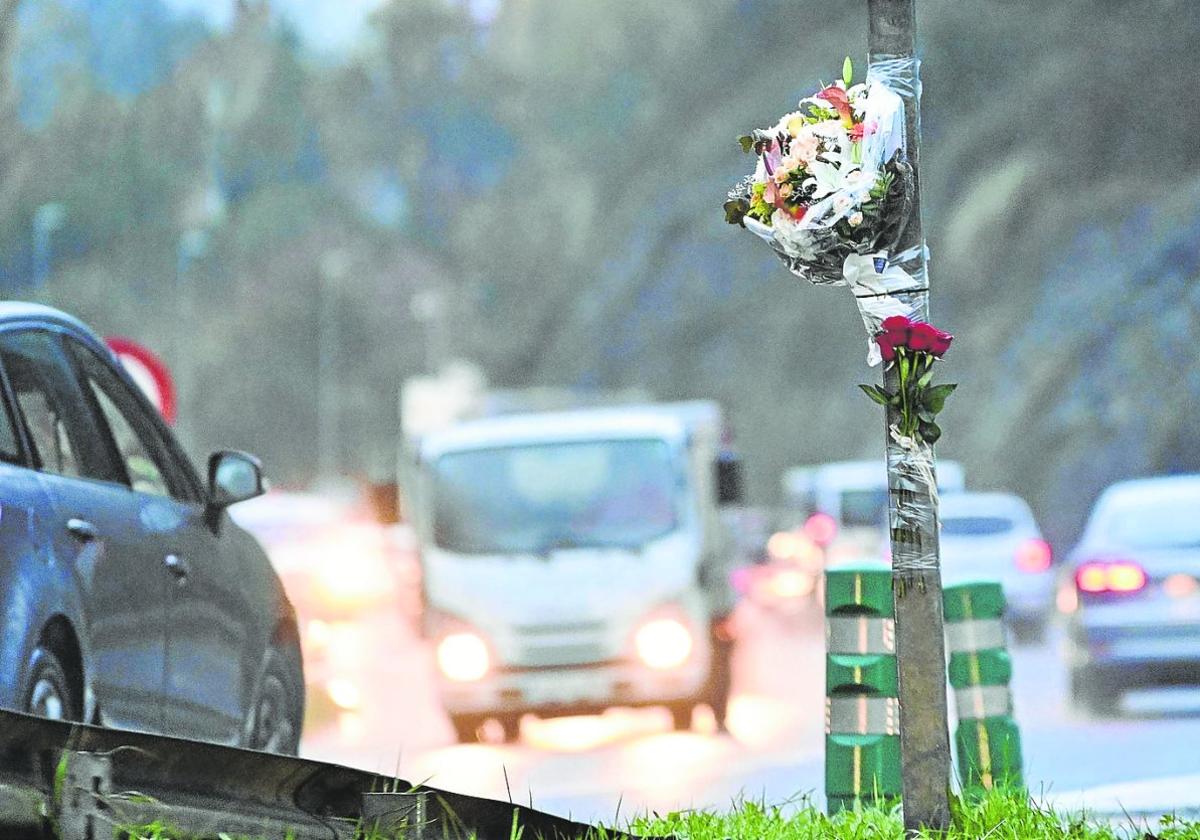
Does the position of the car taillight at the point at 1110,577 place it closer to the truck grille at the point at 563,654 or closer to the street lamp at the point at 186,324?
the truck grille at the point at 563,654

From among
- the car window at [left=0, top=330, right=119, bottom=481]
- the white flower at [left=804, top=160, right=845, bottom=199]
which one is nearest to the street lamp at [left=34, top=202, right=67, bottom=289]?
the car window at [left=0, top=330, right=119, bottom=481]

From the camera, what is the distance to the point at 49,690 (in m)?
6.59

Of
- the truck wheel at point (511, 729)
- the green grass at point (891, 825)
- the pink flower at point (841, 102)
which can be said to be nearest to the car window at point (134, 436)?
the green grass at point (891, 825)

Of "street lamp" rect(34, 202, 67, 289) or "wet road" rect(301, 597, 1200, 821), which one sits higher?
"street lamp" rect(34, 202, 67, 289)

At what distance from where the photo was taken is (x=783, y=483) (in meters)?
67.5

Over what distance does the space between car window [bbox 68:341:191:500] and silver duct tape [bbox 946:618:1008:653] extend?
336cm

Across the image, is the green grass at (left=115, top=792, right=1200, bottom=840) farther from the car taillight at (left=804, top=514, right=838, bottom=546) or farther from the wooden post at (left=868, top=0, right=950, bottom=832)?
the car taillight at (left=804, top=514, right=838, bottom=546)

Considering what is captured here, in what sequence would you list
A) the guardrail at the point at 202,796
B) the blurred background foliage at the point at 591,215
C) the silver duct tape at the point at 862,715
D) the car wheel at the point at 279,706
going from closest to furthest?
1. the guardrail at the point at 202,796
2. the car wheel at the point at 279,706
3. the silver duct tape at the point at 862,715
4. the blurred background foliage at the point at 591,215

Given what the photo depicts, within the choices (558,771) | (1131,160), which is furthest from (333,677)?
(1131,160)

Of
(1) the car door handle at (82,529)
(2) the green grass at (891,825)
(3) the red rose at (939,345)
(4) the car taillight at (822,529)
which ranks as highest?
(4) the car taillight at (822,529)

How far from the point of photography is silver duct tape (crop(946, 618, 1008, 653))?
1020 centimetres

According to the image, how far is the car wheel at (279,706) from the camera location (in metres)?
8.74

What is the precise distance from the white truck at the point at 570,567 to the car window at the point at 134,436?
8.04 m

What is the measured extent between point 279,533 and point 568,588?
30.1ft
